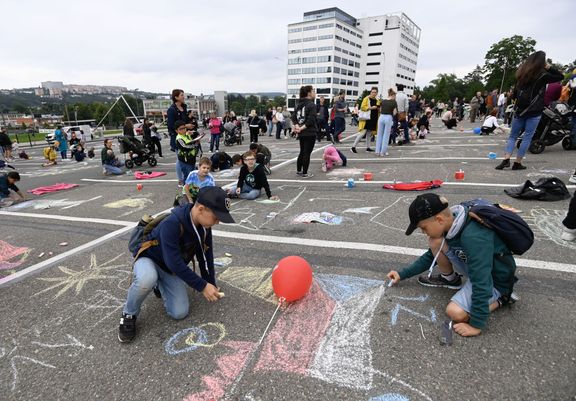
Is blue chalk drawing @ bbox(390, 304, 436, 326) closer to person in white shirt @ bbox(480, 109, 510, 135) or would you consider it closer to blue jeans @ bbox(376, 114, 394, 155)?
blue jeans @ bbox(376, 114, 394, 155)

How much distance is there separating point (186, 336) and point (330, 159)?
20.2ft

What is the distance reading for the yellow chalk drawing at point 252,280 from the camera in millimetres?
2824

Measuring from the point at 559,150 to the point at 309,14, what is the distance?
109103mm

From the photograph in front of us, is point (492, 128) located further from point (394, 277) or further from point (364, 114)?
point (394, 277)

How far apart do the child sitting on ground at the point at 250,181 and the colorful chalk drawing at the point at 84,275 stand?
271cm

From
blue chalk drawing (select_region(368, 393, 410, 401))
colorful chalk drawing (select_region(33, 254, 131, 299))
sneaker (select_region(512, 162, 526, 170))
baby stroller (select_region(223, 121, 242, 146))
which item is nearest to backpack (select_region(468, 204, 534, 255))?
blue chalk drawing (select_region(368, 393, 410, 401))

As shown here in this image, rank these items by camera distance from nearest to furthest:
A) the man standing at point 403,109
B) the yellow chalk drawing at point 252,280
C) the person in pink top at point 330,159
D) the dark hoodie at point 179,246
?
the dark hoodie at point 179,246
the yellow chalk drawing at point 252,280
the person in pink top at point 330,159
the man standing at point 403,109

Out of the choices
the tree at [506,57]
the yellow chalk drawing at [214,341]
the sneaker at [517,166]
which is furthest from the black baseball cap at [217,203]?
the tree at [506,57]

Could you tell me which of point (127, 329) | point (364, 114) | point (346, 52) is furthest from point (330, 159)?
point (346, 52)

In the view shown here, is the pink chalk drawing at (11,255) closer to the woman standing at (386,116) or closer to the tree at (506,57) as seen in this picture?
the woman standing at (386,116)

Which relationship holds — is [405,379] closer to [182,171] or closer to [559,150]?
[182,171]

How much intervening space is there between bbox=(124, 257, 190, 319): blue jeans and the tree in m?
57.0

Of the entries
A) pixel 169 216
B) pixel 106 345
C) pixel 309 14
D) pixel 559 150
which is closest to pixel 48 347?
pixel 106 345

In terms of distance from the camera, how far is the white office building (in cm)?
9375
